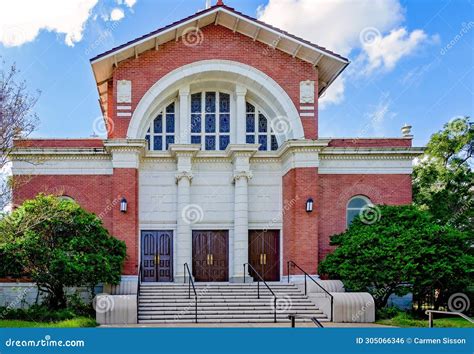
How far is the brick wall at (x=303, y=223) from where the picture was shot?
21734 millimetres

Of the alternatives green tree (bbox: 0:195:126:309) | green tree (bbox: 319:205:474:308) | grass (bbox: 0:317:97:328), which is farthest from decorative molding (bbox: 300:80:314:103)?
grass (bbox: 0:317:97:328)

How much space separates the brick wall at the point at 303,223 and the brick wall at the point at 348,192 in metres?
0.90

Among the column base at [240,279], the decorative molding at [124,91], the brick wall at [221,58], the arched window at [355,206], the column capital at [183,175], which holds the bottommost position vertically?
the column base at [240,279]

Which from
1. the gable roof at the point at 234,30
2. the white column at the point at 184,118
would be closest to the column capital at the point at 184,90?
the white column at the point at 184,118

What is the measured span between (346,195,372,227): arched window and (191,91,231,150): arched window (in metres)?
5.51

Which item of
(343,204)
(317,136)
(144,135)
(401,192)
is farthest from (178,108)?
(401,192)

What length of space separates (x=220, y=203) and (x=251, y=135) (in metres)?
3.07

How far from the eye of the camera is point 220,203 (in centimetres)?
2323

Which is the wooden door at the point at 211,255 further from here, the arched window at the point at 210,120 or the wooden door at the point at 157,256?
the arched window at the point at 210,120

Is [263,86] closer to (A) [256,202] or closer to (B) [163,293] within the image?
(A) [256,202]

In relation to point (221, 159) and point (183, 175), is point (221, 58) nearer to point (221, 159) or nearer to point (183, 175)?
point (221, 159)

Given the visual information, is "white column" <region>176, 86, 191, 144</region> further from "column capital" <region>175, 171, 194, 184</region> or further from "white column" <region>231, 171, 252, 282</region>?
"white column" <region>231, 171, 252, 282</region>

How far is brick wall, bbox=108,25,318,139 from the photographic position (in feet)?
74.2

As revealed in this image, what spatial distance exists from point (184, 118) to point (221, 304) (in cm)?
790
